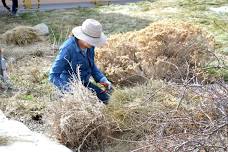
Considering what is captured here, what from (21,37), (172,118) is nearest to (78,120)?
(172,118)

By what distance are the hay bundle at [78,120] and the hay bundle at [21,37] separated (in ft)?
16.2

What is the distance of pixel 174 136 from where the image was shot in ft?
13.8

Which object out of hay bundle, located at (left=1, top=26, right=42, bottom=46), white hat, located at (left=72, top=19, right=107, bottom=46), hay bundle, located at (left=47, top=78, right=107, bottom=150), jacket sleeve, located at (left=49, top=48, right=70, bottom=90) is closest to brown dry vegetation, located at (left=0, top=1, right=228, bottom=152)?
hay bundle, located at (left=47, top=78, right=107, bottom=150)

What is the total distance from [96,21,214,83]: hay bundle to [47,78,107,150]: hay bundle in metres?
1.96

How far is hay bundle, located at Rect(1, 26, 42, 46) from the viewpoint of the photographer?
10047 mm

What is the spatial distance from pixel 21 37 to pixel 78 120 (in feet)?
17.3

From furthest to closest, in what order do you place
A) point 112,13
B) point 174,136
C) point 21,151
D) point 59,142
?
point 112,13 < point 59,142 < point 21,151 < point 174,136

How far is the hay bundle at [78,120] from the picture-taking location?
16.8 ft

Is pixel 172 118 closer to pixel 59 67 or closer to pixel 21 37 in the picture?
pixel 59 67

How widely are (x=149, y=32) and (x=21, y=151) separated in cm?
340

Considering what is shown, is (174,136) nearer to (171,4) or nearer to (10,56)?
(10,56)

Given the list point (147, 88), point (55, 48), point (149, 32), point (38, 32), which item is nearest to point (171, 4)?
point (38, 32)

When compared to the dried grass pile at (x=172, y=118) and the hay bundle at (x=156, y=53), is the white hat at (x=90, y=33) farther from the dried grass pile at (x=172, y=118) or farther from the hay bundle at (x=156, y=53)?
the hay bundle at (x=156, y=53)

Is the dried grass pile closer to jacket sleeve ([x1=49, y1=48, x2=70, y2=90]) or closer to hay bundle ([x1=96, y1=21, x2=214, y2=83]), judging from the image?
jacket sleeve ([x1=49, y1=48, x2=70, y2=90])
